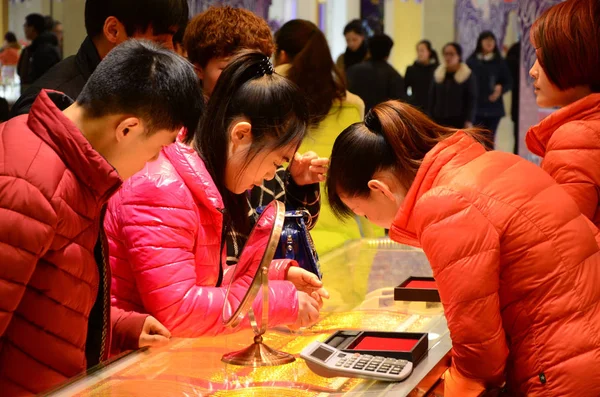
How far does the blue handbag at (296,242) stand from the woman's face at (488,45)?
5189 millimetres

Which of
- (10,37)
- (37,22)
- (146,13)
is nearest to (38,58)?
(37,22)

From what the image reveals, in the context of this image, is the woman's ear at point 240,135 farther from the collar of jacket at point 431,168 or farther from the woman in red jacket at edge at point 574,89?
the woman in red jacket at edge at point 574,89

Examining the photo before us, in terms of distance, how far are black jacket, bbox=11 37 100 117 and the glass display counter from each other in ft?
3.21

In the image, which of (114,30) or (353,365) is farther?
(114,30)

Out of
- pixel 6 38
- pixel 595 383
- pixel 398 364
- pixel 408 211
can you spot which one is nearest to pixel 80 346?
pixel 398 364

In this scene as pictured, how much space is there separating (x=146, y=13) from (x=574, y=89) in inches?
52.0

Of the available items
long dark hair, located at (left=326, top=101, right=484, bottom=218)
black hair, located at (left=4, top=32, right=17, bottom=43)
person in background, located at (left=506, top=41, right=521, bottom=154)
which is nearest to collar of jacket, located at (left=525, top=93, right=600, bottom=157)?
long dark hair, located at (left=326, top=101, right=484, bottom=218)

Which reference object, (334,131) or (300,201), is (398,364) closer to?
(300,201)

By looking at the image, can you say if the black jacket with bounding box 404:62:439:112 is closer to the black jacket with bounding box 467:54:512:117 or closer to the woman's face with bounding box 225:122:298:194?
the black jacket with bounding box 467:54:512:117

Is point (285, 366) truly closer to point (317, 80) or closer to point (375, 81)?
point (317, 80)

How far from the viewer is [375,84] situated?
6.21 meters

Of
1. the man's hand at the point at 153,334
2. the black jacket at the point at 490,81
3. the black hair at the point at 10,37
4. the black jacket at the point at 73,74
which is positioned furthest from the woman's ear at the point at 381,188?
the black jacket at the point at 490,81

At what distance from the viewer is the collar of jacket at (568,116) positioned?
8.91 ft

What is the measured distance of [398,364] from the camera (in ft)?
5.89
